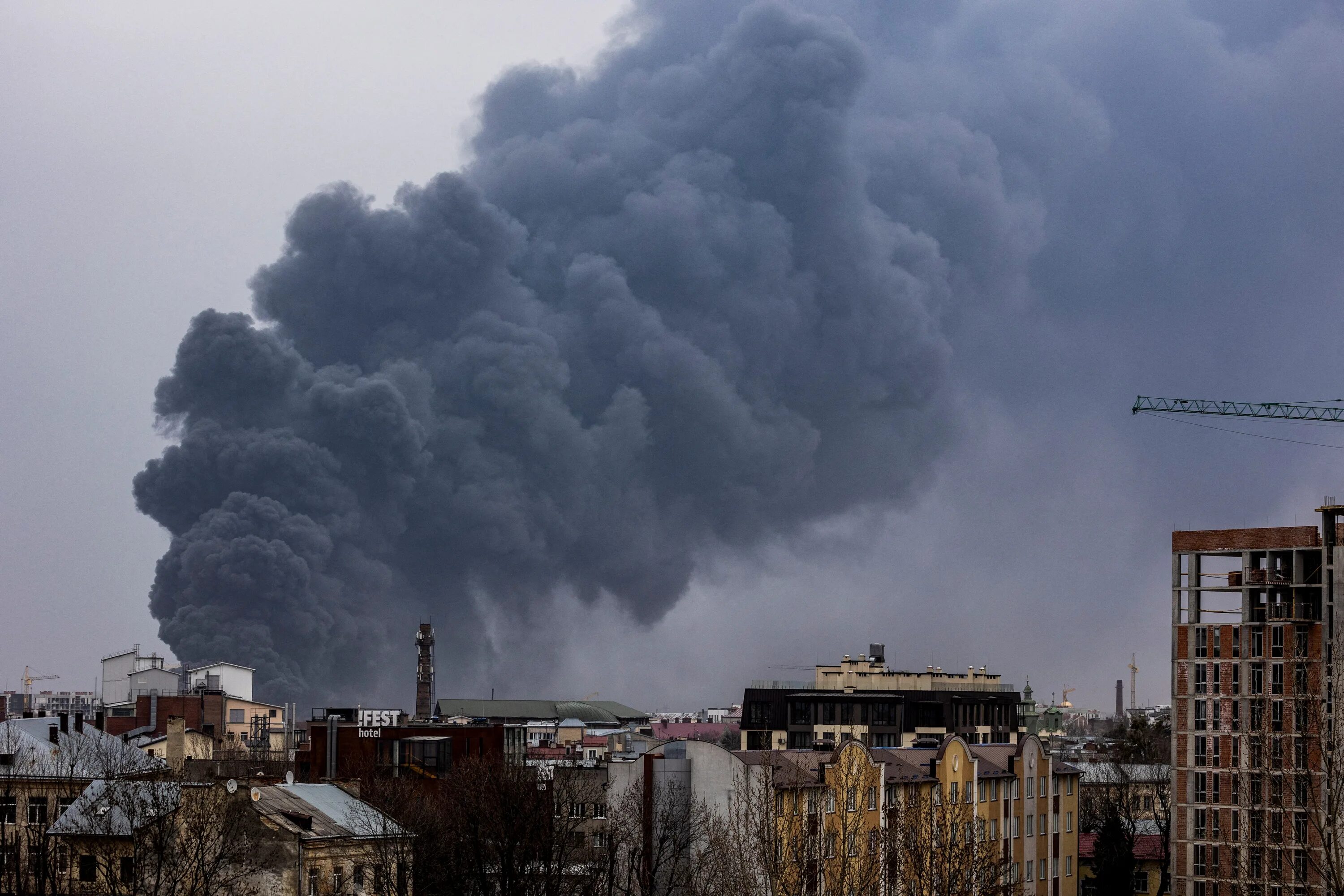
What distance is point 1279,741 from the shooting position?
2110 inches

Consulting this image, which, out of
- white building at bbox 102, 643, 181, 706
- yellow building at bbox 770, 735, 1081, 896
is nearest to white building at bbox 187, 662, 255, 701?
white building at bbox 102, 643, 181, 706

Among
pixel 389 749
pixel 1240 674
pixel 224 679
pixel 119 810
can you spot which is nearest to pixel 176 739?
pixel 389 749

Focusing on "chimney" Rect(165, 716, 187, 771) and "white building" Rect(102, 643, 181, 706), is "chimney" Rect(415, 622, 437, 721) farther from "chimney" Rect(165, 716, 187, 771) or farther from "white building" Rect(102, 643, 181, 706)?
"chimney" Rect(165, 716, 187, 771)

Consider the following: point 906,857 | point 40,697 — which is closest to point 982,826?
point 906,857

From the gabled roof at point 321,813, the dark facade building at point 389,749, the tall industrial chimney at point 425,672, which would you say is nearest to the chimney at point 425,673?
the tall industrial chimney at point 425,672

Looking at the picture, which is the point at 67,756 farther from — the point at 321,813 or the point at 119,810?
the point at 321,813

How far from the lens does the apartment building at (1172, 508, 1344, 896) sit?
54219 millimetres

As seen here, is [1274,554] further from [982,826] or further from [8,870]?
[8,870]

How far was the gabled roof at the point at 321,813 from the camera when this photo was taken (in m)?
37.7

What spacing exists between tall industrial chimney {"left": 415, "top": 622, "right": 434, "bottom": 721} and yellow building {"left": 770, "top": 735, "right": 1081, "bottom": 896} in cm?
5499

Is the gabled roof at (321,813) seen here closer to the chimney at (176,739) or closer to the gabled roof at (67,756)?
the gabled roof at (67,756)

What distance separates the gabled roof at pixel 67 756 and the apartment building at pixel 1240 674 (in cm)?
3171

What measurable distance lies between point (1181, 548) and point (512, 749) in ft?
99.8

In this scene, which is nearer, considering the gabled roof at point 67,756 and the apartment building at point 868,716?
the gabled roof at point 67,756
